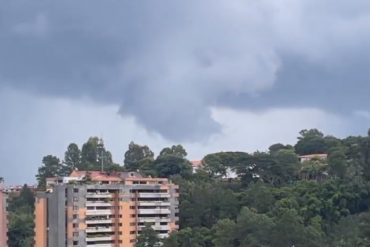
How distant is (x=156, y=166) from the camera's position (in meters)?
72.4

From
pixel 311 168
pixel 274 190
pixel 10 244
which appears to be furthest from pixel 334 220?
pixel 10 244

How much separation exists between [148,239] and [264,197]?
775 centimetres

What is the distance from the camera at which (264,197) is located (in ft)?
198

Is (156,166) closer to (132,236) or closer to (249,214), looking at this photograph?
(132,236)

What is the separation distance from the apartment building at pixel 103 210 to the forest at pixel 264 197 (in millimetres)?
1779

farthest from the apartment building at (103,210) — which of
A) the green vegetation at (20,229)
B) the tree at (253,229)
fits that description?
the tree at (253,229)

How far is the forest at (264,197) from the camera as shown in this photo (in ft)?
179

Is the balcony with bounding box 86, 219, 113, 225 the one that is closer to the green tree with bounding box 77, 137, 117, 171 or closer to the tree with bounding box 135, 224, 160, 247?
the tree with bounding box 135, 224, 160, 247

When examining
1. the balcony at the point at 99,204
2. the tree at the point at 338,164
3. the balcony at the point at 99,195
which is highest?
the tree at the point at 338,164

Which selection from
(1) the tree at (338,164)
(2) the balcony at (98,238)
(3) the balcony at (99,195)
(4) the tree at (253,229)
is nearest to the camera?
(4) the tree at (253,229)

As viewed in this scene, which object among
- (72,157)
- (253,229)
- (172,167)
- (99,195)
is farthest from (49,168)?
(253,229)

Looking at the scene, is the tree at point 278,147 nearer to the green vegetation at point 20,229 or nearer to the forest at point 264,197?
the forest at point 264,197

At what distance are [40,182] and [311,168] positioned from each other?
23.5 m

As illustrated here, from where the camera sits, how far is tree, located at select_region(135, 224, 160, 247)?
58500 mm
